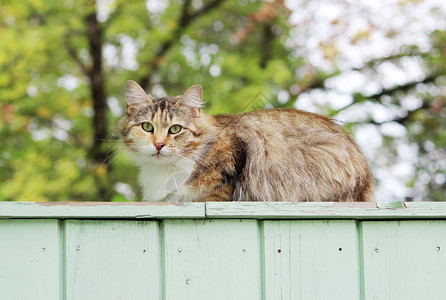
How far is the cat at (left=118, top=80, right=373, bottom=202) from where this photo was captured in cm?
180

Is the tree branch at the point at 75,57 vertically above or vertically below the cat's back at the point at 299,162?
above

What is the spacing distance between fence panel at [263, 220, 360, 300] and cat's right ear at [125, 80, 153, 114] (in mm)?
835

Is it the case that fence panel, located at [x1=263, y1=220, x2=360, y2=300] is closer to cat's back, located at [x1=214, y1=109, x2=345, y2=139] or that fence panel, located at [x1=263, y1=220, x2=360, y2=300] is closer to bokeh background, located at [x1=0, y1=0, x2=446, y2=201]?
cat's back, located at [x1=214, y1=109, x2=345, y2=139]

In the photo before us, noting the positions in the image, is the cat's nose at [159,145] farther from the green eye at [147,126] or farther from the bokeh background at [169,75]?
the bokeh background at [169,75]

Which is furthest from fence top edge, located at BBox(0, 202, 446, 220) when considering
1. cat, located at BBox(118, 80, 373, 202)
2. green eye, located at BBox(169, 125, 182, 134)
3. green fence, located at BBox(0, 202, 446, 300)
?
green eye, located at BBox(169, 125, 182, 134)

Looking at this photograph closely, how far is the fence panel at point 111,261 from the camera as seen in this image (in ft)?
4.61

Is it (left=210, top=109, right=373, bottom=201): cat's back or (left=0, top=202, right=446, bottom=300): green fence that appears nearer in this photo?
(left=0, top=202, right=446, bottom=300): green fence

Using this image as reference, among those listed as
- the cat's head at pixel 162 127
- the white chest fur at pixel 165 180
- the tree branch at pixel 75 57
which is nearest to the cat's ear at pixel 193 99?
the cat's head at pixel 162 127

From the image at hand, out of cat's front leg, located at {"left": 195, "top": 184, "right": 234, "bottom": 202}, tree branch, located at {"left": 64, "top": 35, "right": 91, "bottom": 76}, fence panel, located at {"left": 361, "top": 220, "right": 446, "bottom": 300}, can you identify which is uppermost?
tree branch, located at {"left": 64, "top": 35, "right": 91, "bottom": 76}

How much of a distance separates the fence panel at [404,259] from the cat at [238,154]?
0.34 metres

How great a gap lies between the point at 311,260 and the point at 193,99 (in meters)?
0.84

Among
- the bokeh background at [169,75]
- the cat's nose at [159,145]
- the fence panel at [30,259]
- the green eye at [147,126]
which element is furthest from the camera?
the bokeh background at [169,75]

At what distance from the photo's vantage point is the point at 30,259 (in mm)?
1402

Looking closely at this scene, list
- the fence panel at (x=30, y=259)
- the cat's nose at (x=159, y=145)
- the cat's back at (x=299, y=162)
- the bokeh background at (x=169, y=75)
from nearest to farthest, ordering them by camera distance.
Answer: the fence panel at (x=30, y=259) → the cat's back at (x=299, y=162) → the cat's nose at (x=159, y=145) → the bokeh background at (x=169, y=75)
